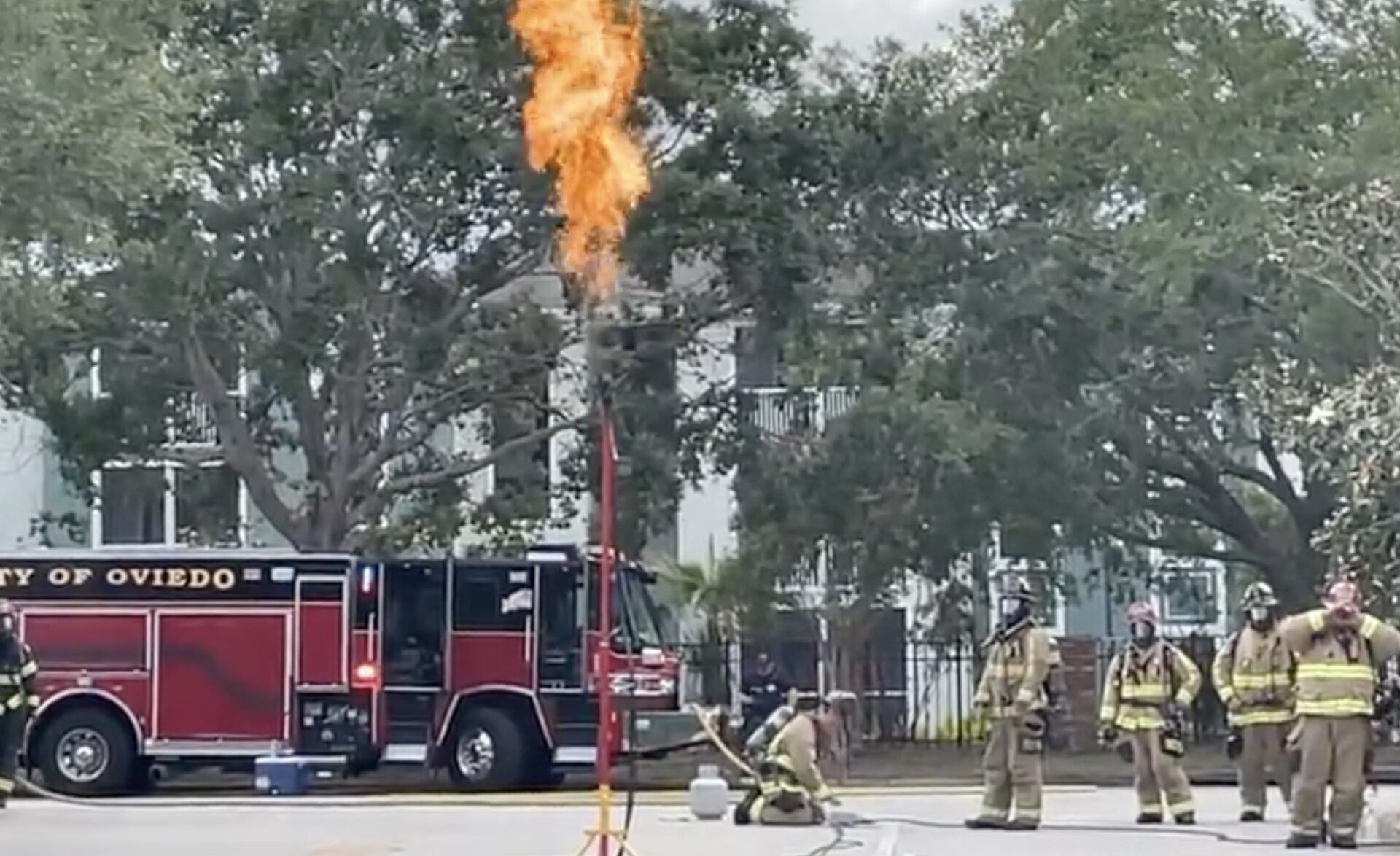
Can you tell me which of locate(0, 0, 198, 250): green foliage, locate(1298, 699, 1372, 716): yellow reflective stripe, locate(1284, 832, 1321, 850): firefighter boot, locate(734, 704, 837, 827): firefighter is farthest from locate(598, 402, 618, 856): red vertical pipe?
locate(734, 704, 837, 827): firefighter

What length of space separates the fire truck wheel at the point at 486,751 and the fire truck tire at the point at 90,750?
315 centimetres

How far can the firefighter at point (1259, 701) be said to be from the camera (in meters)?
20.7

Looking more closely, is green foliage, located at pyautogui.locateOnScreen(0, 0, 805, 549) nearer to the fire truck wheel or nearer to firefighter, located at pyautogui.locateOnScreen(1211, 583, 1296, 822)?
the fire truck wheel

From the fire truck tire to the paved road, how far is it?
2238 mm

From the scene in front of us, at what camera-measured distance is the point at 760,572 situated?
35.2 metres

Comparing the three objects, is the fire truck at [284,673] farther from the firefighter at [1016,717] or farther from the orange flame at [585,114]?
the orange flame at [585,114]

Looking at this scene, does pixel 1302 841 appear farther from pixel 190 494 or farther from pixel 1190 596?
pixel 1190 596

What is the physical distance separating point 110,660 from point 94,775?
1.12 meters

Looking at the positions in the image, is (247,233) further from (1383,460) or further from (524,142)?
(1383,460)

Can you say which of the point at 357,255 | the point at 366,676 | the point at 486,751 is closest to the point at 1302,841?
the point at 486,751

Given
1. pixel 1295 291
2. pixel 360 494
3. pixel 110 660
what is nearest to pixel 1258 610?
pixel 1295 291

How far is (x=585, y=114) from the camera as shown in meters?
14.1

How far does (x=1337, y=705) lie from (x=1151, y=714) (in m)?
3.28

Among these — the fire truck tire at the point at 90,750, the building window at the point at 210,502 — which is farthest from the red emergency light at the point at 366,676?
the building window at the point at 210,502
